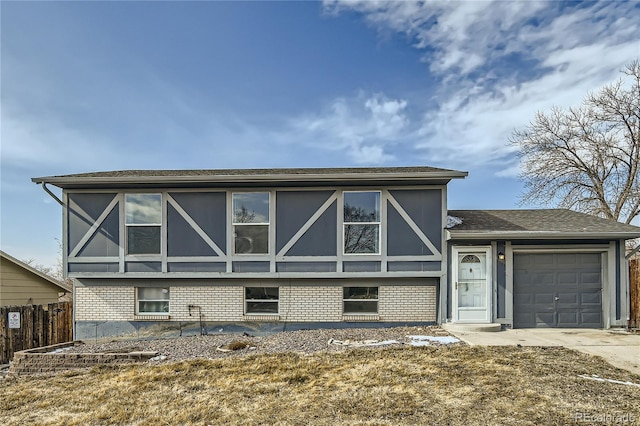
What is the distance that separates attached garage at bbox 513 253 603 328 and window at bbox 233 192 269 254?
6741 mm

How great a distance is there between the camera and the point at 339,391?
17.3 feet

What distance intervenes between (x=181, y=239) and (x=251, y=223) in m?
1.98

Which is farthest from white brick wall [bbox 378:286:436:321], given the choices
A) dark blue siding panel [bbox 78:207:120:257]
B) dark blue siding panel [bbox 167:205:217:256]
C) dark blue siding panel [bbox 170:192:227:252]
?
dark blue siding panel [bbox 78:207:120:257]

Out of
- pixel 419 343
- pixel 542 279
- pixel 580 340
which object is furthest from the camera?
pixel 542 279

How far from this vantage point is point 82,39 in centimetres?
1193

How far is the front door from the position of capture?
9805mm

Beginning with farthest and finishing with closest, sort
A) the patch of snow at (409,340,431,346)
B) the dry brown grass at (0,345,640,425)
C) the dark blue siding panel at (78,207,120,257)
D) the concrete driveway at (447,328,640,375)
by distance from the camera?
1. the dark blue siding panel at (78,207,120,257)
2. the patch of snow at (409,340,431,346)
3. the concrete driveway at (447,328,640,375)
4. the dry brown grass at (0,345,640,425)

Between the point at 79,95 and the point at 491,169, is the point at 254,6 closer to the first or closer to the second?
the point at 79,95

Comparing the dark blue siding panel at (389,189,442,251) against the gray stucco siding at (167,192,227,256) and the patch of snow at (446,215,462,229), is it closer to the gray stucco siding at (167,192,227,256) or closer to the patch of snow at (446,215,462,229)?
the patch of snow at (446,215,462,229)

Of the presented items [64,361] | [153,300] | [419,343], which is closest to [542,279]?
[419,343]

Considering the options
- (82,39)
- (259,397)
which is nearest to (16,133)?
(82,39)

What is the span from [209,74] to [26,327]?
9784mm

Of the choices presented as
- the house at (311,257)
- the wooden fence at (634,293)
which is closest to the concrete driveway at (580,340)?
the house at (311,257)

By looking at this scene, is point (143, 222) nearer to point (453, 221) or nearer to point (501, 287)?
point (453, 221)
